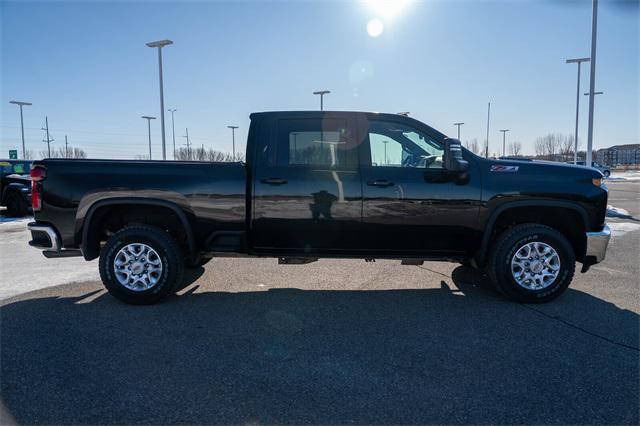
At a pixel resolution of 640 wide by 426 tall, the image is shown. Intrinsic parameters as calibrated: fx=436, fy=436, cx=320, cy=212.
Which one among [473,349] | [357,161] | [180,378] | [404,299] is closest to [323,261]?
[404,299]

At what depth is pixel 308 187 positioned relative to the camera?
455 centimetres

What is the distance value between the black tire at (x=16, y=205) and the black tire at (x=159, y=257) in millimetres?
10828

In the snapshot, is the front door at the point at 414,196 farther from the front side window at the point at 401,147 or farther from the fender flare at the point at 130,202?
the fender flare at the point at 130,202

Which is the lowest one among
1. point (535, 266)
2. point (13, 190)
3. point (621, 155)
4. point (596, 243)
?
point (535, 266)

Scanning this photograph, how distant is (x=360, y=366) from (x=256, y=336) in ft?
3.39

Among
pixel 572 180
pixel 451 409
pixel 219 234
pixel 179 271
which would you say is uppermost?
pixel 572 180

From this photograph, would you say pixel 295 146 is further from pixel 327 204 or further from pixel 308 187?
pixel 327 204

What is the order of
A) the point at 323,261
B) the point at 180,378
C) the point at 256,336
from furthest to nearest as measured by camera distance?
the point at 323,261
the point at 256,336
the point at 180,378

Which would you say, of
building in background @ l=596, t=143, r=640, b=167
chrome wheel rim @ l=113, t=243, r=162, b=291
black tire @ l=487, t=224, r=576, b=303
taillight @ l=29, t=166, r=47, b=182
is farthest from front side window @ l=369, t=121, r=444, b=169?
building in background @ l=596, t=143, r=640, b=167

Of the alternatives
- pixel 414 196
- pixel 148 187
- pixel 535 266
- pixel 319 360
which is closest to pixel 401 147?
pixel 414 196

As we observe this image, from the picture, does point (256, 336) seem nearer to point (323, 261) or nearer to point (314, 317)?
point (314, 317)

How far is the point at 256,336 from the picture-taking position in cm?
381

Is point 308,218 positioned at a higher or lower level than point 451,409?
higher

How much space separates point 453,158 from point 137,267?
3.48 metres
